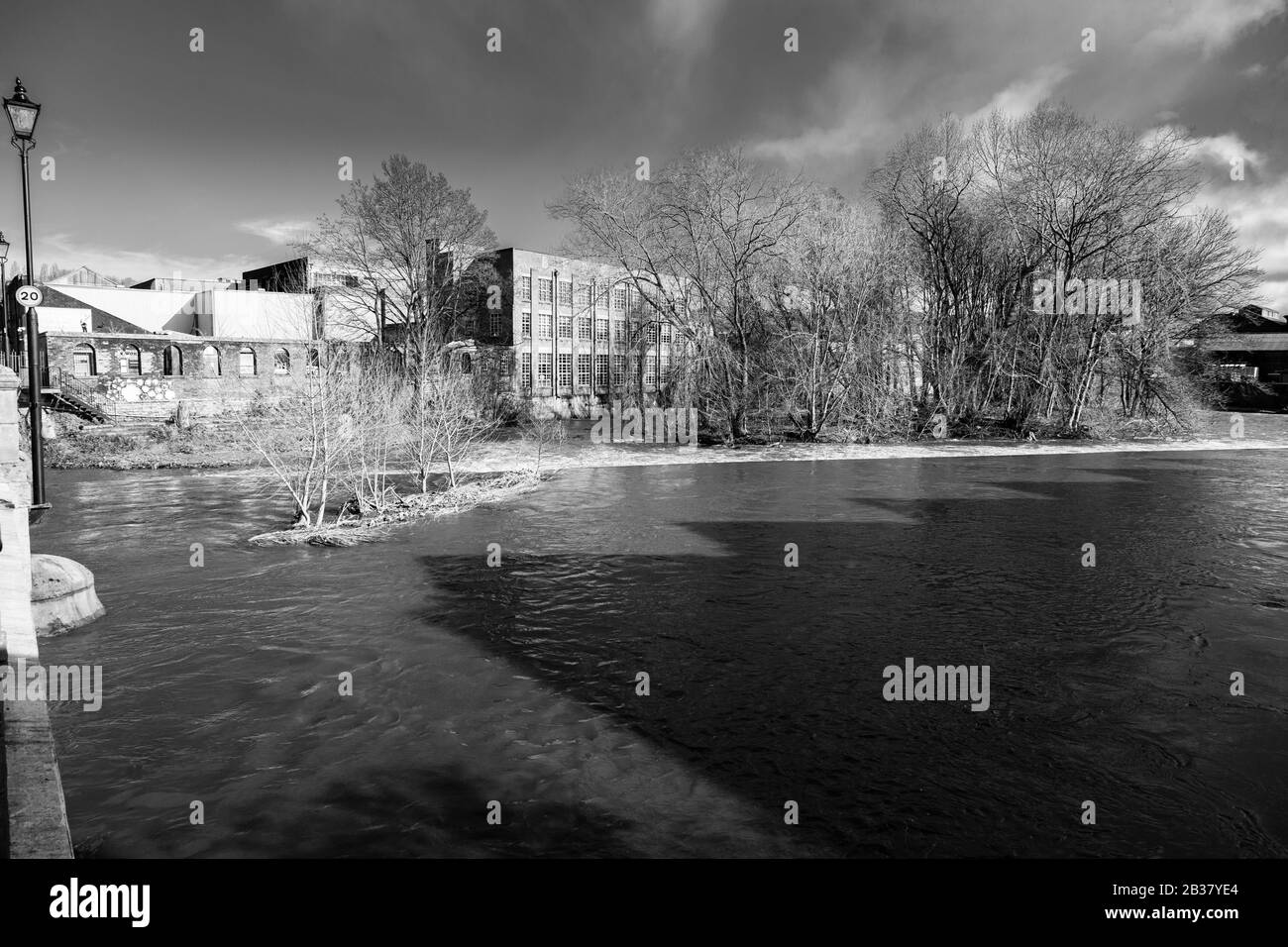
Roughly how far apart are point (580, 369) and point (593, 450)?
3882cm

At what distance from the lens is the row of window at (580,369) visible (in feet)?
225

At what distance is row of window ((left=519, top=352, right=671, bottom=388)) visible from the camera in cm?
6850

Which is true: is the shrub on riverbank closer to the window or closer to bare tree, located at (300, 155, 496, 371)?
bare tree, located at (300, 155, 496, 371)

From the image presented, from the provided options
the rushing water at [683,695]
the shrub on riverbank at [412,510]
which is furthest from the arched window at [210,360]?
the rushing water at [683,695]

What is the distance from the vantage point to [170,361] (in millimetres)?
49188

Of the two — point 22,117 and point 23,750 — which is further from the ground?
point 22,117

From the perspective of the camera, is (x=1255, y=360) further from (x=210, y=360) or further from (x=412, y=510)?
(x=210, y=360)

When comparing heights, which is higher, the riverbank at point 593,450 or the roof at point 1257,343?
the roof at point 1257,343

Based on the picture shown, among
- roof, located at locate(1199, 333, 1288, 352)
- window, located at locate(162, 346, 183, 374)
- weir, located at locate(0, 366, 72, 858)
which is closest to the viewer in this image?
weir, located at locate(0, 366, 72, 858)

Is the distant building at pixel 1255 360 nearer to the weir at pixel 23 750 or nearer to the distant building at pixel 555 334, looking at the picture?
the distant building at pixel 555 334

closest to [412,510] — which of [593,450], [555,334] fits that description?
[593,450]

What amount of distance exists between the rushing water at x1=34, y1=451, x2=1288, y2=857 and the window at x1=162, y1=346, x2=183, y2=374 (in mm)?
37485

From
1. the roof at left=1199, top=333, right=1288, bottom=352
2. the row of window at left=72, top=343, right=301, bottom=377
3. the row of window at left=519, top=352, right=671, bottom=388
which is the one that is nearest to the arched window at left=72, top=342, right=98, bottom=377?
the row of window at left=72, top=343, right=301, bottom=377

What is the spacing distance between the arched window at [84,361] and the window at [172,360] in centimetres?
366
